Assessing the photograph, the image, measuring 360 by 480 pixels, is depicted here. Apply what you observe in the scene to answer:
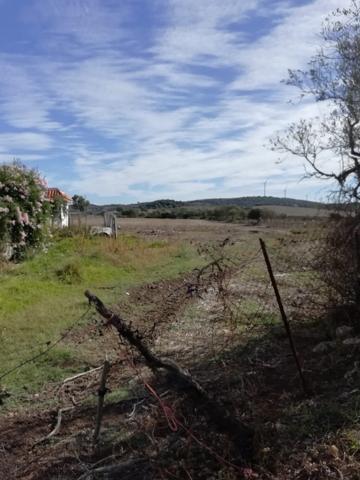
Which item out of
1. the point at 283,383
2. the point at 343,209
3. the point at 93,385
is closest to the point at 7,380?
the point at 93,385

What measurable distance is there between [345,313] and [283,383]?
1.58 meters

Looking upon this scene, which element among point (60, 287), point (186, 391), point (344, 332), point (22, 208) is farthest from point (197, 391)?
point (22, 208)

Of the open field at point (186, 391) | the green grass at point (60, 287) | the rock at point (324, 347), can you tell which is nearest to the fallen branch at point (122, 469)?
the open field at point (186, 391)

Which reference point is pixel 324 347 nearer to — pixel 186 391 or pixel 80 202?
pixel 186 391

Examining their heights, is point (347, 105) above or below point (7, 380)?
above

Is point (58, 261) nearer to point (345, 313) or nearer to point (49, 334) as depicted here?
point (49, 334)

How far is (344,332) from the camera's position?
596 cm

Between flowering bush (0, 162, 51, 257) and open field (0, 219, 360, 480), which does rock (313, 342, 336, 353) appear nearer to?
open field (0, 219, 360, 480)

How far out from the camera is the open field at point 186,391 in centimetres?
353

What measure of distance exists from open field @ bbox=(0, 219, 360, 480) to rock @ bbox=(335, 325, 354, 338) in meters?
0.21

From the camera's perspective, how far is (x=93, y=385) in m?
6.09

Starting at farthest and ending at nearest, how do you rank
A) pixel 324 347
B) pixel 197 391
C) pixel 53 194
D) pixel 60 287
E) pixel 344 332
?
pixel 53 194, pixel 60 287, pixel 344 332, pixel 324 347, pixel 197 391

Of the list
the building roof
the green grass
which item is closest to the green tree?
the building roof

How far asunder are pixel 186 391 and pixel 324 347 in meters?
2.76
